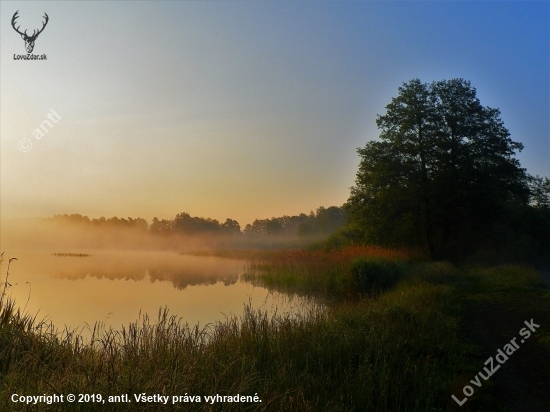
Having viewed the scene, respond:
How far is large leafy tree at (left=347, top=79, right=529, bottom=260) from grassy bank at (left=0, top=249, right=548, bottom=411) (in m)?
17.1

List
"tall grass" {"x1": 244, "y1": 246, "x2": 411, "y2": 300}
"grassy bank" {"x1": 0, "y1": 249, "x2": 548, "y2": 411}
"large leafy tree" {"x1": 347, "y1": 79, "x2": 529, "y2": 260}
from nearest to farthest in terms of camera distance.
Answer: "grassy bank" {"x1": 0, "y1": 249, "x2": 548, "y2": 411} < "tall grass" {"x1": 244, "y1": 246, "x2": 411, "y2": 300} < "large leafy tree" {"x1": 347, "y1": 79, "x2": 529, "y2": 260}

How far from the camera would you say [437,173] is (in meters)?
27.0

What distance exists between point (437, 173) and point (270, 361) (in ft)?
77.5

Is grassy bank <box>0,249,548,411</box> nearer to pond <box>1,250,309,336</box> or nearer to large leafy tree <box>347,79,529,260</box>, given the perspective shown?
pond <box>1,250,309,336</box>

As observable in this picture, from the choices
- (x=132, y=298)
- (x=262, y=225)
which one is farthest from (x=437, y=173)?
(x=262, y=225)

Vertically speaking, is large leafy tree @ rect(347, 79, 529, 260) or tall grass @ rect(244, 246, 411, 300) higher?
large leafy tree @ rect(347, 79, 529, 260)

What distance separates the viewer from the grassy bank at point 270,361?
14.3ft

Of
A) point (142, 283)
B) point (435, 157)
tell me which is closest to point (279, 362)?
point (142, 283)

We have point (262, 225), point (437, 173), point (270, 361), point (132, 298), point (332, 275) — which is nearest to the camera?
point (270, 361)

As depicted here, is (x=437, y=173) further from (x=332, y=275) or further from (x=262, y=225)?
(x=262, y=225)

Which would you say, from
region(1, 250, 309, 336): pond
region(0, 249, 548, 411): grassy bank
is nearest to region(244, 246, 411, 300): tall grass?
region(1, 250, 309, 336): pond

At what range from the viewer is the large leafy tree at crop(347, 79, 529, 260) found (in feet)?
85.5

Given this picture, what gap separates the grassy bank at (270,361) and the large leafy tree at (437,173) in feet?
56.2

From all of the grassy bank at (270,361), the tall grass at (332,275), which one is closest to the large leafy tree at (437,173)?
the tall grass at (332,275)
